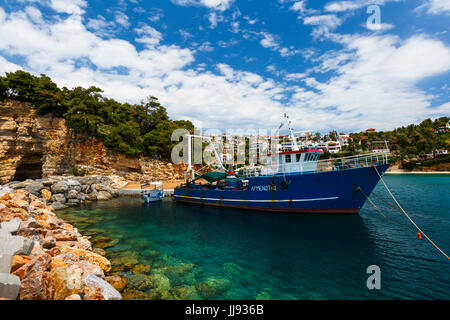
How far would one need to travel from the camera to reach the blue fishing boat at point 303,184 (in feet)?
45.8

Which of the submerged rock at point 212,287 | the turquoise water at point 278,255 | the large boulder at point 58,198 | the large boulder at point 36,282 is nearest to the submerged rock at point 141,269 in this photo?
the turquoise water at point 278,255

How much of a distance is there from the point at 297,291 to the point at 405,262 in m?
5.44

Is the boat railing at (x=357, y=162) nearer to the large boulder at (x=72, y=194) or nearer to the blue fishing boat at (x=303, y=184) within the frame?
the blue fishing boat at (x=303, y=184)

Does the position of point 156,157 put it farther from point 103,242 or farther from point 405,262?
point 405,262

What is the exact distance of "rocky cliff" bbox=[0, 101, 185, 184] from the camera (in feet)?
95.7

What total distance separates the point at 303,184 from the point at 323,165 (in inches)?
103

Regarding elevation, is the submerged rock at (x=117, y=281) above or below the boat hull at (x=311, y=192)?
below

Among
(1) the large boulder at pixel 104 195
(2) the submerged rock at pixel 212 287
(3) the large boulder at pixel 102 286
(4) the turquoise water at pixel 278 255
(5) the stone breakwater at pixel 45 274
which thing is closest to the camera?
(5) the stone breakwater at pixel 45 274

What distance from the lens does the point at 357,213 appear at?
595 inches

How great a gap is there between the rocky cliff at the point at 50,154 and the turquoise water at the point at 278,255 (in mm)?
24751

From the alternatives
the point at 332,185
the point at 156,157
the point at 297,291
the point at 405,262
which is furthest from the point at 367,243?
the point at 156,157

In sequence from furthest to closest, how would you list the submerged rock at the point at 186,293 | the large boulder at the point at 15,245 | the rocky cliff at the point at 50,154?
the rocky cliff at the point at 50,154 → the submerged rock at the point at 186,293 → the large boulder at the point at 15,245

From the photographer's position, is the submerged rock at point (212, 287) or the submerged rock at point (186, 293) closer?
the submerged rock at point (186, 293)
